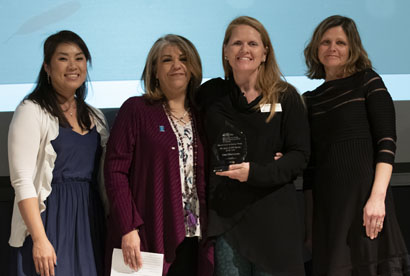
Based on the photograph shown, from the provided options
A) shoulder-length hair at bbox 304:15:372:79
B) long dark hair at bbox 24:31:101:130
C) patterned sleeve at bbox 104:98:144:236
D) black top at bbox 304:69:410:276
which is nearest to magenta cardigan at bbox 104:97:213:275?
patterned sleeve at bbox 104:98:144:236

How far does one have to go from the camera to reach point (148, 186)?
6.64 feet

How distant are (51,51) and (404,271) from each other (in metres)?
1.87

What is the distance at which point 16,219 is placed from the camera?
206cm

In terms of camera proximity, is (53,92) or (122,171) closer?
(122,171)

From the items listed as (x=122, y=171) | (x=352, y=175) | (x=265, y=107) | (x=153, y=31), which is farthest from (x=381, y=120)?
(x=153, y=31)

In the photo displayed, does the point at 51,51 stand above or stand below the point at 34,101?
above

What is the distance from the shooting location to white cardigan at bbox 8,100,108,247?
198 centimetres

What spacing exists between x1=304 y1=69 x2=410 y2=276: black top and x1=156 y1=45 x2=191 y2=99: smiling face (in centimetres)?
66

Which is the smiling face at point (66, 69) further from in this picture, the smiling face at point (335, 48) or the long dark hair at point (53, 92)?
the smiling face at point (335, 48)

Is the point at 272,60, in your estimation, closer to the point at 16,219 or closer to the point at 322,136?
the point at 322,136

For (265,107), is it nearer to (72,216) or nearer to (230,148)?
(230,148)

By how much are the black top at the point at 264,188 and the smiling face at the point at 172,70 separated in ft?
0.67

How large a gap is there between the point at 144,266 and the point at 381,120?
3.96 ft

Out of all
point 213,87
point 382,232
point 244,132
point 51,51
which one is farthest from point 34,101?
point 382,232
